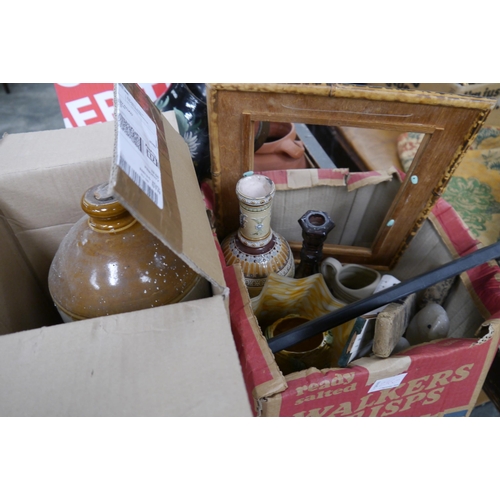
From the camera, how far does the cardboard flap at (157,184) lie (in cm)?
33

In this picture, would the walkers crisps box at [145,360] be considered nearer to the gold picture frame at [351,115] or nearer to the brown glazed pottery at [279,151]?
the gold picture frame at [351,115]

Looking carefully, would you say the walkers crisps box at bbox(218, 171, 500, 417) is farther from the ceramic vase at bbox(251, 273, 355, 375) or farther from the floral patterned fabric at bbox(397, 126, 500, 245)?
the floral patterned fabric at bbox(397, 126, 500, 245)

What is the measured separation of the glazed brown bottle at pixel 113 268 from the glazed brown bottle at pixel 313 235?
0.34 meters

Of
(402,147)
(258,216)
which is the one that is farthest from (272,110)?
(402,147)

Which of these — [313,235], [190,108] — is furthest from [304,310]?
[190,108]

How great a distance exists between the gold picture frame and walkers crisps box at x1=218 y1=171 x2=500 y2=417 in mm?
190

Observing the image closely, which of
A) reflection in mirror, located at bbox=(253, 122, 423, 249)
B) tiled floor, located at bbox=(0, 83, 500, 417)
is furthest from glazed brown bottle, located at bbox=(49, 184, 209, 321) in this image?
tiled floor, located at bbox=(0, 83, 500, 417)

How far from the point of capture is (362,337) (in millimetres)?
605

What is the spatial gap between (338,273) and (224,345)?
0.52 meters

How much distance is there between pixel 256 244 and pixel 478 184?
91 cm

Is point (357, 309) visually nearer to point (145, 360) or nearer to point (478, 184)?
point (145, 360)

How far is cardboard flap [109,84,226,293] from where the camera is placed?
1.10 feet

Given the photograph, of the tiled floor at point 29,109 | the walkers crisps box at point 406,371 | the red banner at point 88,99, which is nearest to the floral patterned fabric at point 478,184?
the walkers crisps box at point 406,371

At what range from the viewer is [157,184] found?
39 cm
